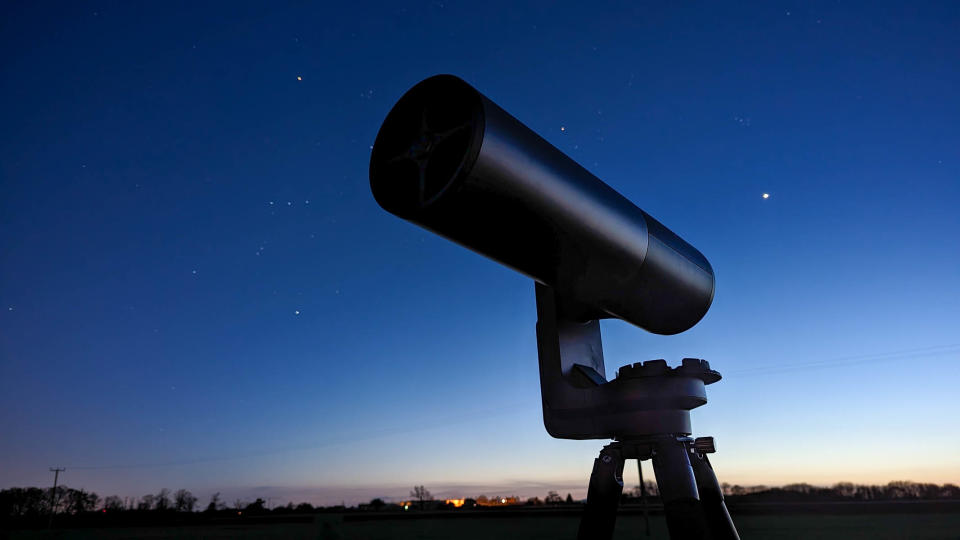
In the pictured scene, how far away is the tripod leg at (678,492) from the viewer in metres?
1.68

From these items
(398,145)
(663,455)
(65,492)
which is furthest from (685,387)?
(65,492)

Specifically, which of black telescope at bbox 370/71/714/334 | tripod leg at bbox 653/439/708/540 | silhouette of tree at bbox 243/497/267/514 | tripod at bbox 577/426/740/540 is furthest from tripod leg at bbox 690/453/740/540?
silhouette of tree at bbox 243/497/267/514

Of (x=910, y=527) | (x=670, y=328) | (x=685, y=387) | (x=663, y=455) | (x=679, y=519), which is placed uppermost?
(x=670, y=328)

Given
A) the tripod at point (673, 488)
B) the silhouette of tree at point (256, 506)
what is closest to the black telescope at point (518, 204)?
the tripod at point (673, 488)

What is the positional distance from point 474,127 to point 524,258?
2.12ft

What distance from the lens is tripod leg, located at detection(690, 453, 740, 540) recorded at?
180 centimetres

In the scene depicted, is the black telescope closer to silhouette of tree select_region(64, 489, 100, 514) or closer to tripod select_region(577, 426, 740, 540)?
tripod select_region(577, 426, 740, 540)

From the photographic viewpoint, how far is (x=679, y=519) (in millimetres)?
1699

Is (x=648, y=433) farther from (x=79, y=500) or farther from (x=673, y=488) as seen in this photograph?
(x=79, y=500)

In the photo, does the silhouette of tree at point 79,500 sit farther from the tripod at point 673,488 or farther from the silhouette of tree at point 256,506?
the tripod at point 673,488

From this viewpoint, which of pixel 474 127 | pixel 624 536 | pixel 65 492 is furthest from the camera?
pixel 65 492

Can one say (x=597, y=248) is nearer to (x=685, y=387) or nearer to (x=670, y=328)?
(x=685, y=387)

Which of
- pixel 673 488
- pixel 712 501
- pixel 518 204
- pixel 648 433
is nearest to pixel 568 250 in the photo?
pixel 518 204

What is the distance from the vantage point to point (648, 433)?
76.0 inches
